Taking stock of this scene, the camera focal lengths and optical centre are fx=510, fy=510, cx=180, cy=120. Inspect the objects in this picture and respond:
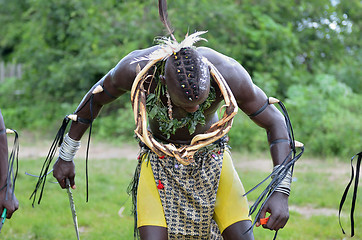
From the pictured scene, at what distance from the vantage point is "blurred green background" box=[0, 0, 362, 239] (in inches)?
404

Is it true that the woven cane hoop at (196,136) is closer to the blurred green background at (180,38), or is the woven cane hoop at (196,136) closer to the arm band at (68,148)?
the arm band at (68,148)

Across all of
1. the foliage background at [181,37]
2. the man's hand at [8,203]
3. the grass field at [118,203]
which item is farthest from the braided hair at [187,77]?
the foliage background at [181,37]

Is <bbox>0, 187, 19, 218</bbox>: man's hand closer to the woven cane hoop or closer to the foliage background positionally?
the woven cane hoop

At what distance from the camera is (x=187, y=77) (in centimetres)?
268


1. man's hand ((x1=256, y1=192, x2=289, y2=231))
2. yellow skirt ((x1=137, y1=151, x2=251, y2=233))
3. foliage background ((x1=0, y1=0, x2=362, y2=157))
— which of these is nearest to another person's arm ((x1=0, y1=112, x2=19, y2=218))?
yellow skirt ((x1=137, y1=151, x2=251, y2=233))

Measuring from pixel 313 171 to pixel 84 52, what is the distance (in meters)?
5.77

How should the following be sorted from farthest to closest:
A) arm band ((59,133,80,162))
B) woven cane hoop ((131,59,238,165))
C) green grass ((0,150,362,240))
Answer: green grass ((0,150,362,240)), arm band ((59,133,80,162)), woven cane hoop ((131,59,238,165))

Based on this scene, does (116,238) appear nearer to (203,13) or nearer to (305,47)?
(203,13)

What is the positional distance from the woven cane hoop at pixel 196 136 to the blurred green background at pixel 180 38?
625 cm

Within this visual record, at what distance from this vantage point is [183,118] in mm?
2988

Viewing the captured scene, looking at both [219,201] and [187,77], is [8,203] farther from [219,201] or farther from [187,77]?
[187,77]

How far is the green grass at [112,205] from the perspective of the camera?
496cm

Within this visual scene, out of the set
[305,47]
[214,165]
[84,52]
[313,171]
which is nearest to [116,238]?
[214,165]

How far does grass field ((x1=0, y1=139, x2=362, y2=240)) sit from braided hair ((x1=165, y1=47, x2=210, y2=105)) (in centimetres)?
144
